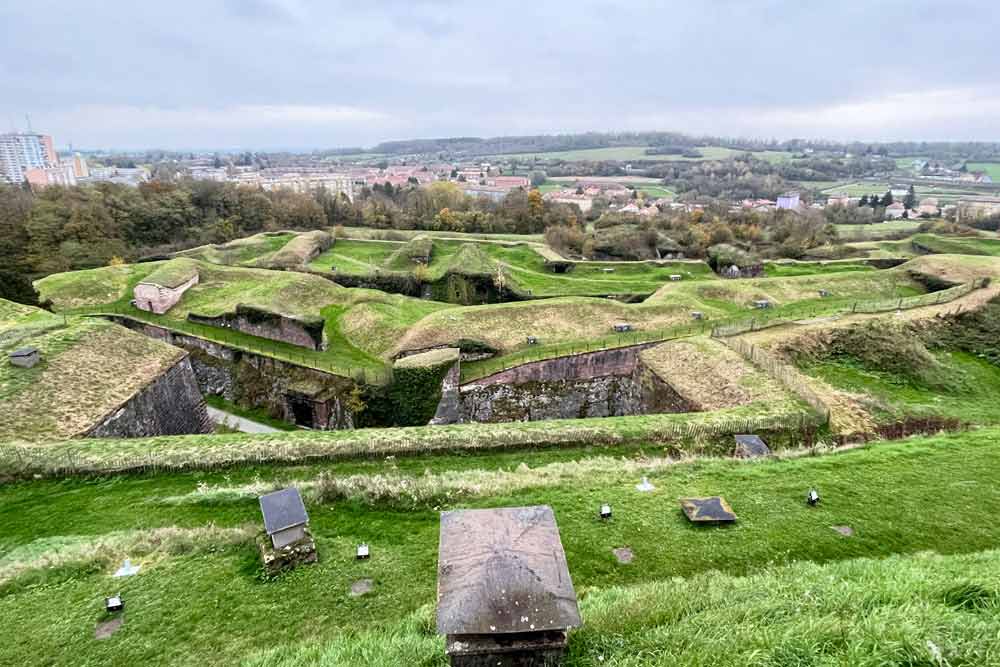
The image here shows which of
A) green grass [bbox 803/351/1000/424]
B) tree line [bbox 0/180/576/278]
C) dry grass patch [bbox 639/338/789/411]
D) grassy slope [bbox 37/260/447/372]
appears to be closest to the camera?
green grass [bbox 803/351/1000/424]

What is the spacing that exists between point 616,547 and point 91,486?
13.9 meters

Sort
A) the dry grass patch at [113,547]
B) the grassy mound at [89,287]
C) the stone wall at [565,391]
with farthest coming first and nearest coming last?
the grassy mound at [89,287]
the stone wall at [565,391]
the dry grass patch at [113,547]

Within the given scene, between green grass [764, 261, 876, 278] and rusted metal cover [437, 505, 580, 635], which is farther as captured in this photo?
green grass [764, 261, 876, 278]

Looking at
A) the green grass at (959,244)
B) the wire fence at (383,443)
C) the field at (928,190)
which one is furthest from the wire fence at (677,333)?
the field at (928,190)

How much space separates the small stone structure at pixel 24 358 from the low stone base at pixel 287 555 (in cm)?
1507

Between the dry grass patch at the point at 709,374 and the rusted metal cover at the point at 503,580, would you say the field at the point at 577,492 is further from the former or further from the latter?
the rusted metal cover at the point at 503,580

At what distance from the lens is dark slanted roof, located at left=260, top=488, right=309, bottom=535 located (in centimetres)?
992

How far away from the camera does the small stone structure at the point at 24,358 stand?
1853cm

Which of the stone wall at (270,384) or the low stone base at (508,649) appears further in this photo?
the stone wall at (270,384)

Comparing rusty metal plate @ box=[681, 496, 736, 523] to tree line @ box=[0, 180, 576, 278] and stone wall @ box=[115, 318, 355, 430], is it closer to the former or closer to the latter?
stone wall @ box=[115, 318, 355, 430]

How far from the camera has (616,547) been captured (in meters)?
10.8

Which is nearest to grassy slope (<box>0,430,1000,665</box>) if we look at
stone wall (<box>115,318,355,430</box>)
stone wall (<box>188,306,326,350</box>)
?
stone wall (<box>115,318,355,430</box>)

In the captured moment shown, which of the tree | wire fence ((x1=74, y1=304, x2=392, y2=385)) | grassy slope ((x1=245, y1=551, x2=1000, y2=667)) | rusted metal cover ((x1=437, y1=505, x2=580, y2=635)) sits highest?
rusted metal cover ((x1=437, y1=505, x2=580, y2=635))

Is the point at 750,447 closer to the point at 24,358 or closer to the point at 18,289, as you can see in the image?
the point at 24,358
